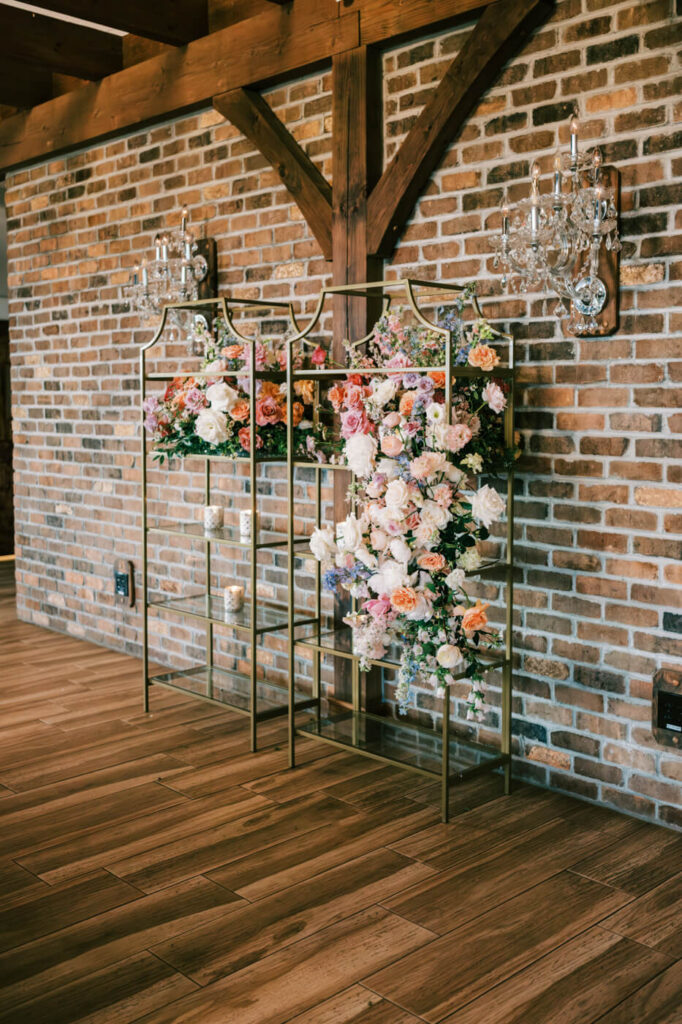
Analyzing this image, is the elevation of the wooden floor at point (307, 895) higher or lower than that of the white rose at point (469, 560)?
lower

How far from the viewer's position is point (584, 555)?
293cm

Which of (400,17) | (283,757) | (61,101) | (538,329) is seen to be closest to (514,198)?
(538,329)

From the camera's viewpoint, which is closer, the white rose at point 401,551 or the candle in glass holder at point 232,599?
the white rose at point 401,551

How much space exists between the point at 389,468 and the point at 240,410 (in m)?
0.84

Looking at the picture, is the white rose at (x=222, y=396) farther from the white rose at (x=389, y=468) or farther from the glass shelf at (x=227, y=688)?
the glass shelf at (x=227, y=688)

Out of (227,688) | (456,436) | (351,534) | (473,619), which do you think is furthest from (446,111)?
(227,688)

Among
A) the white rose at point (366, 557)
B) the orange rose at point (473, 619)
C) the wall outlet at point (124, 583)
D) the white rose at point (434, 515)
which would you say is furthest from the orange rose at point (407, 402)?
the wall outlet at point (124, 583)

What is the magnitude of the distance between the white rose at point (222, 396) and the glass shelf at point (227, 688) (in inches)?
46.2

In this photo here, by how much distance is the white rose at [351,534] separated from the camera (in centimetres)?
284

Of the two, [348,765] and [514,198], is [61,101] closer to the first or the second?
[514,198]

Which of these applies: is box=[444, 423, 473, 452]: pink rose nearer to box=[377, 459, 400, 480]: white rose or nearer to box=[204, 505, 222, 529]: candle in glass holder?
box=[377, 459, 400, 480]: white rose

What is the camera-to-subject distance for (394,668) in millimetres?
3012

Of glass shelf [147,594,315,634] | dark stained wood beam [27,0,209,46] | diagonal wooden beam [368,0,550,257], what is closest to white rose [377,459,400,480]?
glass shelf [147,594,315,634]

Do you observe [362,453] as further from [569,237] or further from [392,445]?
[569,237]
